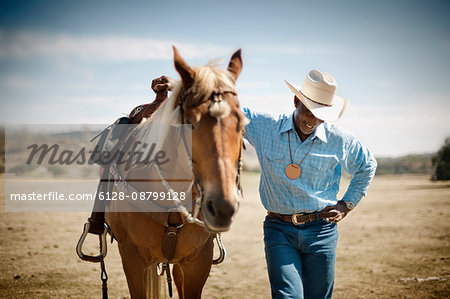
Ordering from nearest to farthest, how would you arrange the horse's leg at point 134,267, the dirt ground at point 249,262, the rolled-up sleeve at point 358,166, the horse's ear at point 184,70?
the horse's ear at point 184,70 → the horse's leg at point 134,267 → the rolled-up sleeve at point 358,166 → the dirt ground at point 249,262

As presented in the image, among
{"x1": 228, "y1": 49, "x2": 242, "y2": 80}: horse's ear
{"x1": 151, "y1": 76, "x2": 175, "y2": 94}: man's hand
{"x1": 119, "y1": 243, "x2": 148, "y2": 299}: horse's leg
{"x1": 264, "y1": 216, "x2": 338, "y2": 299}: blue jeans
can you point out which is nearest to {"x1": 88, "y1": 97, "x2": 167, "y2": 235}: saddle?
{"x1": 151, "y1": 76, "x2": 175, "y2": 94}: man's hand

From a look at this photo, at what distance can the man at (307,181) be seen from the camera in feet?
10.5

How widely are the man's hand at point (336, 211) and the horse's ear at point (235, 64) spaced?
1546 millimetres

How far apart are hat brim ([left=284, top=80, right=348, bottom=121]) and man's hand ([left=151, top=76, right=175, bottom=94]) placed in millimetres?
1422

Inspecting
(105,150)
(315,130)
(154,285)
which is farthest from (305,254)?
(105,150)

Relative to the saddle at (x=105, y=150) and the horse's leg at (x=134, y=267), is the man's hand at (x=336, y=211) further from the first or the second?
the saddle at (x=105, y=150)

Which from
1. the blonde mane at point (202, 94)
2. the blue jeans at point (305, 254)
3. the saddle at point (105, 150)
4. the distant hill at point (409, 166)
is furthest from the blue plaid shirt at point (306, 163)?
the distant hill at point (409, 166)

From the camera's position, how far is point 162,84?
4.05m

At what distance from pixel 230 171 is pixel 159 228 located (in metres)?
1.17

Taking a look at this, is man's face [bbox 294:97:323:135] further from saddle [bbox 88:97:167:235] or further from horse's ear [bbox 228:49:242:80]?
saddle [bbox 88:97:167:235]

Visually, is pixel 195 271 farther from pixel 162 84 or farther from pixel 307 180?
pixel 162 84

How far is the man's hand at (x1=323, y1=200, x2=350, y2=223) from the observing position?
3.28 meters

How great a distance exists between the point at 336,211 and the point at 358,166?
0.53m

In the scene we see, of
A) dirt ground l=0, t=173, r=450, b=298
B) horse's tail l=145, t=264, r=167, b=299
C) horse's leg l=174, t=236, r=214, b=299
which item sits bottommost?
dirt ground l=0, t=173, r=450, b=298
